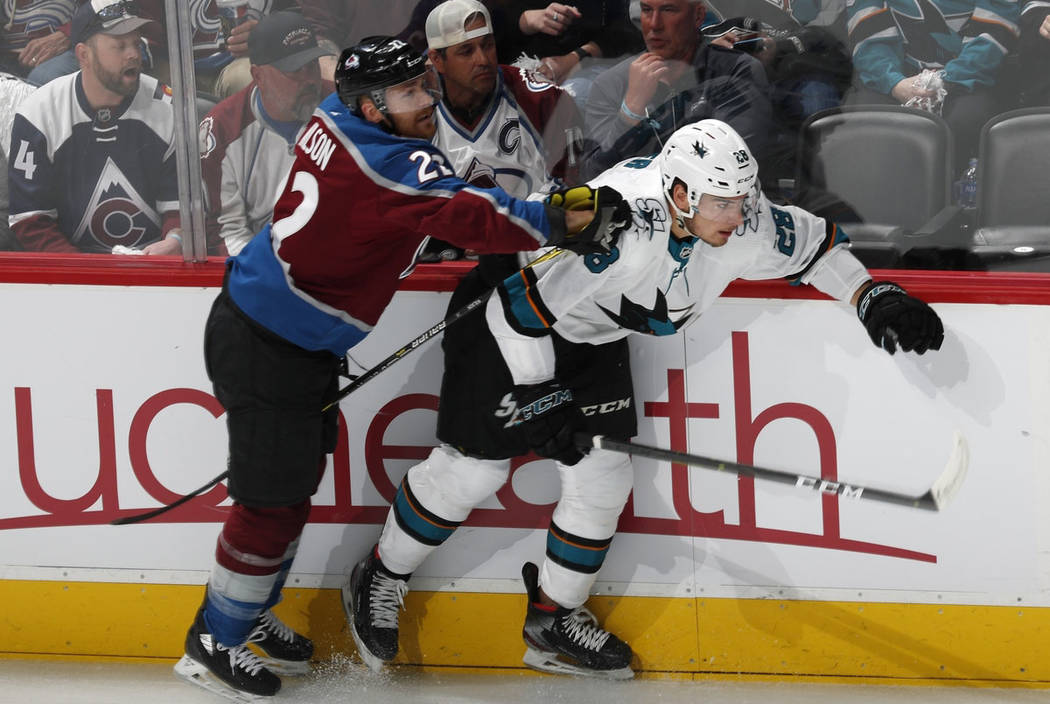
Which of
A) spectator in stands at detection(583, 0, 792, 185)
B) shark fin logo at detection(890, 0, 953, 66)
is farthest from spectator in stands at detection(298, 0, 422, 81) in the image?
shark fin logo at detection(890, 0, 953, 66)

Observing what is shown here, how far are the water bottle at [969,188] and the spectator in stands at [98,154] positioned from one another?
5.82 feet

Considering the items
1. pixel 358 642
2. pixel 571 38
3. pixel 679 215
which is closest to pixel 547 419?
pixel 679 215

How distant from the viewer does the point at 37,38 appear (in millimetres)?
2887

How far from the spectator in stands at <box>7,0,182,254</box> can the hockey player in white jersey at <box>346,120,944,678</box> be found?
2.72ft

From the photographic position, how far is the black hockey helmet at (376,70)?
241cm

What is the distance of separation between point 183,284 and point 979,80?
1853 millimetres

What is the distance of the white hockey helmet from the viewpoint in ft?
7.82

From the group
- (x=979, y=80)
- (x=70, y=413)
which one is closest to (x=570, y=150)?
(x=979, y=80)

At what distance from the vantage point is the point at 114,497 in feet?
9.78

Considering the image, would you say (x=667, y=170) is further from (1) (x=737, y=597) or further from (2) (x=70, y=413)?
(2) (x=70, y=413)

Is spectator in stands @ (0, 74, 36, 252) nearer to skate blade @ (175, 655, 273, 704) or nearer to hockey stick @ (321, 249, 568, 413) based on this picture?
hockey stick @ (321, 249, 568, 413)

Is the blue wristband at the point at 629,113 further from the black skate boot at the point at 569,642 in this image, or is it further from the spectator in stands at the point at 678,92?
the black skate boot at the point at 569,642

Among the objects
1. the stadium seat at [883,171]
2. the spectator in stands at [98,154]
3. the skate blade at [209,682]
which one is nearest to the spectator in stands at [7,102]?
the spectator in stands at [98,154]

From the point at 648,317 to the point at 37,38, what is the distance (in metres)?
1.56
